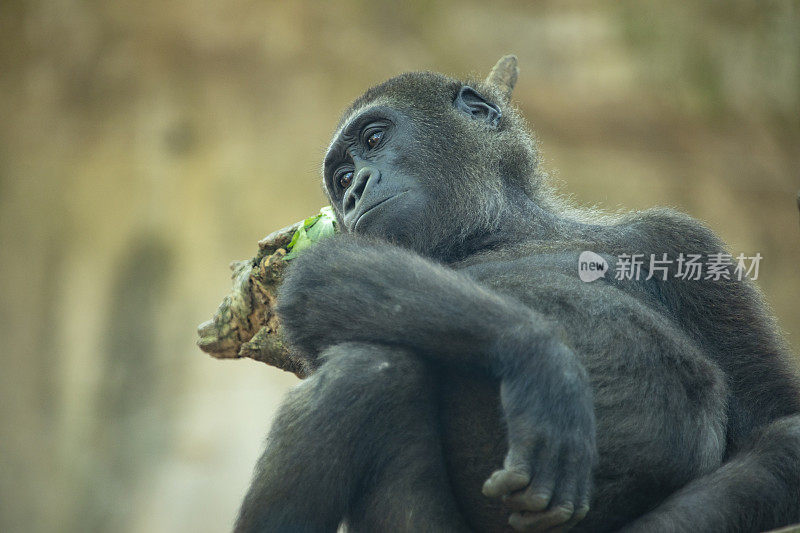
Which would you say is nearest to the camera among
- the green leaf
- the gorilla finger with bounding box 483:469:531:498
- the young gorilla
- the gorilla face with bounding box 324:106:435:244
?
the gorilla finger with bounding box 483:469:531:498

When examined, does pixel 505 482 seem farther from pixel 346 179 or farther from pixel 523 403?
pixel 346 179

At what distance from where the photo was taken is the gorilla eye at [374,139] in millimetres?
3951

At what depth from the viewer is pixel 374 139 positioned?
397cm

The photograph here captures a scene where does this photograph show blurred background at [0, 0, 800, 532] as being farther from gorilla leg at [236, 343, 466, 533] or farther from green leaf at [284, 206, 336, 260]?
gorilla leg at [236, 343, 466, 533]

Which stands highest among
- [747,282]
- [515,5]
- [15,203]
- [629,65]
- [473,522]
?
[515,5]

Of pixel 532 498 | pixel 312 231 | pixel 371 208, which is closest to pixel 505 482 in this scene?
pixel 532 498

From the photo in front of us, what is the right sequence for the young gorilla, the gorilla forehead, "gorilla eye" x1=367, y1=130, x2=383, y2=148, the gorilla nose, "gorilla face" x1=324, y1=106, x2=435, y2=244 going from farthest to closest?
the gorilla forehead → "gorilla eye" x1=367, y1=130, x2=383, y2=148 → the gorilla nose → "gorilla face" x1=324, y1=106, x2=435, y2=244 → the young gorilla

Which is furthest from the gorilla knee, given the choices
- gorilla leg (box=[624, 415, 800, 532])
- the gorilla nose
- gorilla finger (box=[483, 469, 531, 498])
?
the gorilla nose

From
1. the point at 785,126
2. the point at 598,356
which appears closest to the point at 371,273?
the point at 598,356

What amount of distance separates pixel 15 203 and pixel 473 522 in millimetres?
7925

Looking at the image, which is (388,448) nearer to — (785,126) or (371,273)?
(371,273)

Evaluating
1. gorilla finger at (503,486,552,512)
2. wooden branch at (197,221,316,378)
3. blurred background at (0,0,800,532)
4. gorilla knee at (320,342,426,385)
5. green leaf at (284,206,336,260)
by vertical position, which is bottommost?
gorilla finger at (503,486,552,512)

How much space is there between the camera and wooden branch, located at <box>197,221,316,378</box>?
14.6ft

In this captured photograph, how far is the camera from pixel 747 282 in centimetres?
348
